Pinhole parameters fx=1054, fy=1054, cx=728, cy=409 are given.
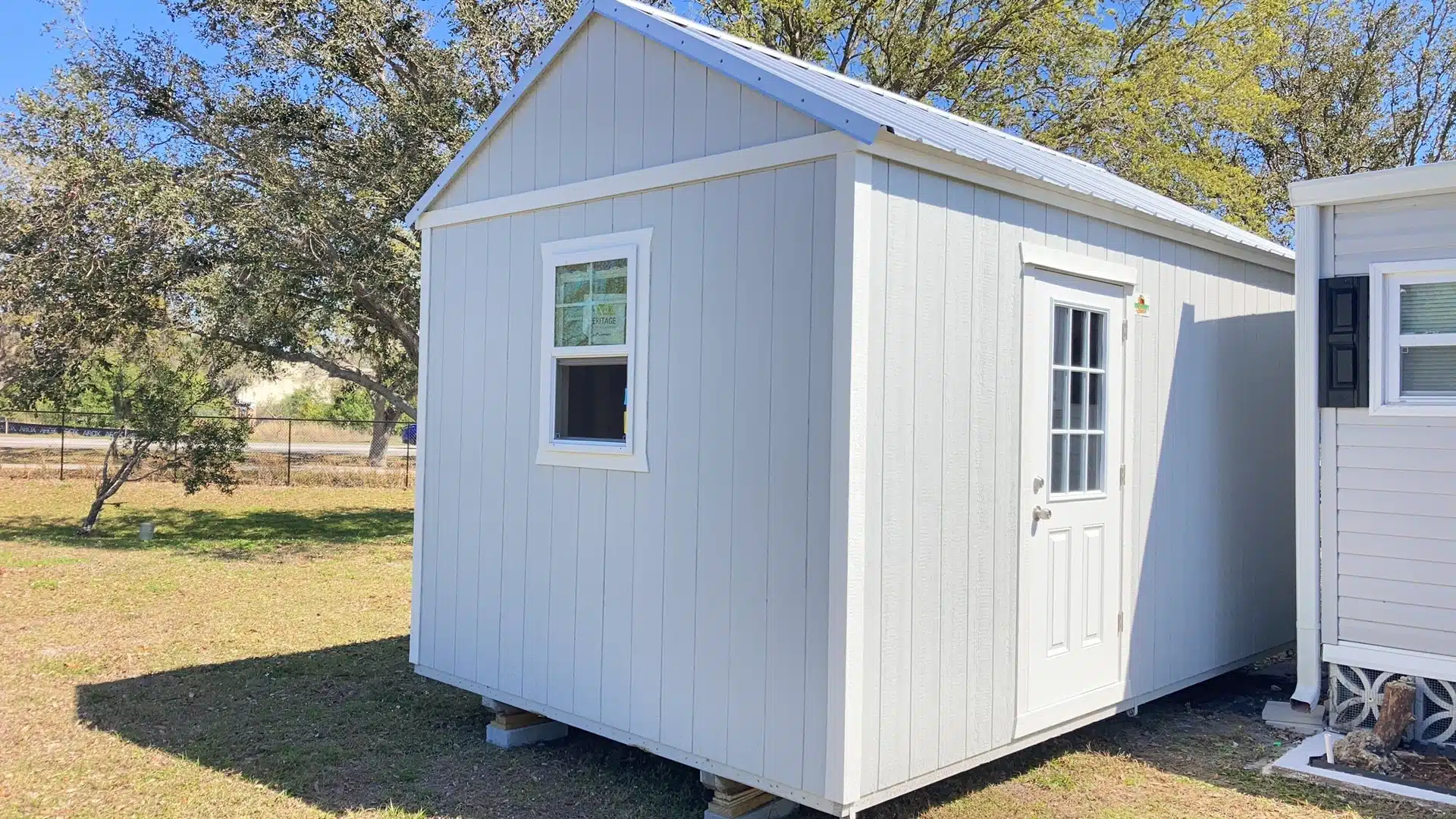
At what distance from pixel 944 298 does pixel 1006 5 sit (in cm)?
1032

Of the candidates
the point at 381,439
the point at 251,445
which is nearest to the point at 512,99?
the point at 381,439

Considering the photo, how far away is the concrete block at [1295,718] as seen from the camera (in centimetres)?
529

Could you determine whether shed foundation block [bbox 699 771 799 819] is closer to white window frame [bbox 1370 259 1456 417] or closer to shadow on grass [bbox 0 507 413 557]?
white window frame [bbox 1370 259 1456 417]

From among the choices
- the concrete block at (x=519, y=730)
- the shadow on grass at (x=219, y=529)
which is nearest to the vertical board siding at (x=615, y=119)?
the concrete block at (x=519, y=730)

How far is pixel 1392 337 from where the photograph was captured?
5.14 meters

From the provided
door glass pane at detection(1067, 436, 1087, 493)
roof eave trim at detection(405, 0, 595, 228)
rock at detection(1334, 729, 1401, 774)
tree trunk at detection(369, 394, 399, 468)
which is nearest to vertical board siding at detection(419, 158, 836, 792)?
roof eave trim at detection(405, 0, 595, 228)

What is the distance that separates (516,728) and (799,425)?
2.29 metres

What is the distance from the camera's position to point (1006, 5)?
12922mm

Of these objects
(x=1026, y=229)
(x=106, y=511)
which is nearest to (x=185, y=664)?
(x=1026, y=229)

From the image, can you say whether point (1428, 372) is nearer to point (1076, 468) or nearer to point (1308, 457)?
point (1308, 457)

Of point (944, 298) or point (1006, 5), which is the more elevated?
point (1006, 5)

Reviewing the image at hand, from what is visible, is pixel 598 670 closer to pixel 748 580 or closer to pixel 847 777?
pixel 748 580

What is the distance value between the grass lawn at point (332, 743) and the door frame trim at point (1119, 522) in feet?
1.00

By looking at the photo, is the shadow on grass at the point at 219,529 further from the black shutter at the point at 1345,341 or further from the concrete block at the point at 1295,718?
the black shutter at the point at 1345,341
